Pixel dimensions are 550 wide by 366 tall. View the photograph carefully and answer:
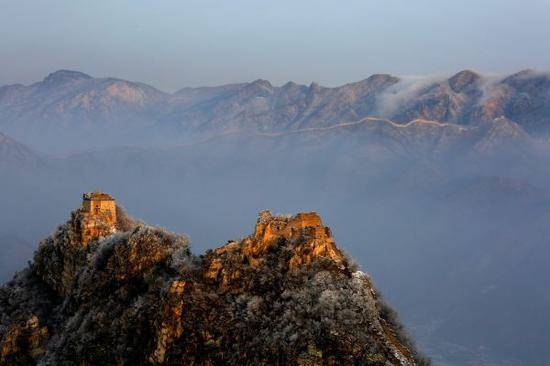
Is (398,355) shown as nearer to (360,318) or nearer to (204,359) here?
(360,318)

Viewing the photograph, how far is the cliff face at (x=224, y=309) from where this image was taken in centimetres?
3153

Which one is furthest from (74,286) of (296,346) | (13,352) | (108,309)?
(296,346)

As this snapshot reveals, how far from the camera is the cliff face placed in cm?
3153

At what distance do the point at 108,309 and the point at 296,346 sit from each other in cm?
1609

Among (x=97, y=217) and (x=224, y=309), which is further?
(x=97, y=217)

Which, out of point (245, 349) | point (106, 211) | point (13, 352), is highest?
point (245, 349)

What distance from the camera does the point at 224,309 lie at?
34.4 meters

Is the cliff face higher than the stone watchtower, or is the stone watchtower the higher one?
the cliff face

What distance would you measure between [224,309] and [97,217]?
2991cm

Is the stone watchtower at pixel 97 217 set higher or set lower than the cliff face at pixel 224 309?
lower

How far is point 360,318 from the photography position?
32969mm

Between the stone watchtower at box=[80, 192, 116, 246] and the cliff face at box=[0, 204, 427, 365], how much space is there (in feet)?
18.3

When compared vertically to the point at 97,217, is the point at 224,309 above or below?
above

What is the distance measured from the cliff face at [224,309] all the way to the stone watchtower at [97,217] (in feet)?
18.3
